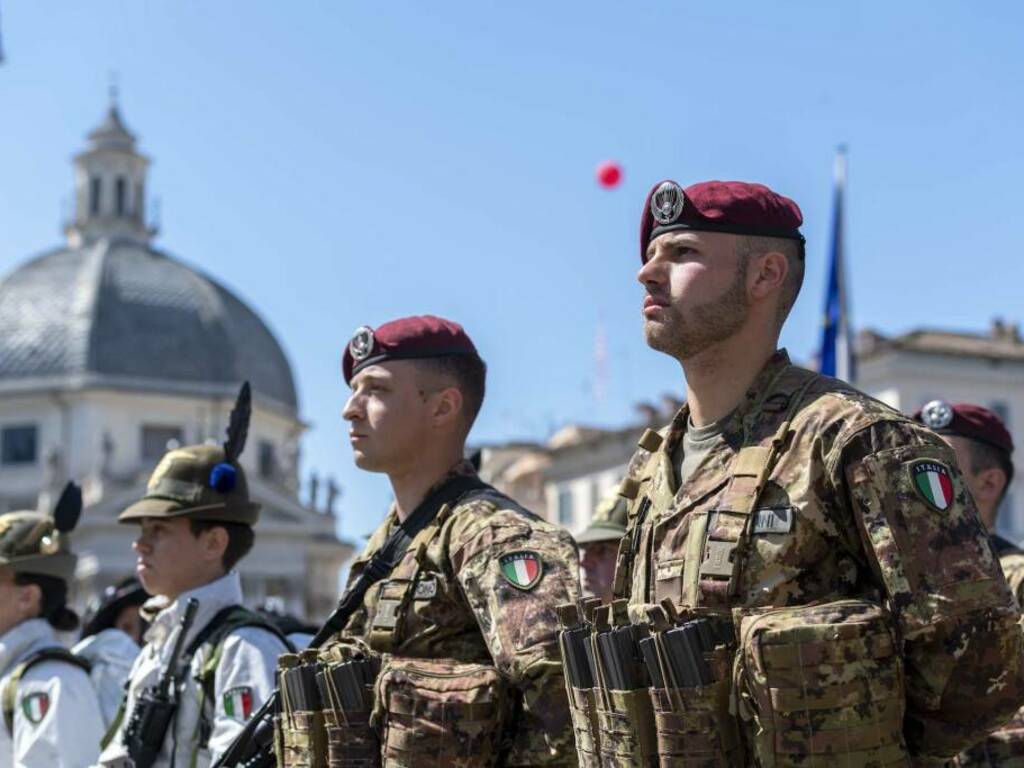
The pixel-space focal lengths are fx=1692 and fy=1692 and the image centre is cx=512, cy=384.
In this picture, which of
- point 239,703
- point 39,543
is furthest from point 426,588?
point 39,543

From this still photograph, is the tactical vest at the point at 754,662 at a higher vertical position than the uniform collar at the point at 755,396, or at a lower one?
lower

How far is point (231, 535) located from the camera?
7.46 metres

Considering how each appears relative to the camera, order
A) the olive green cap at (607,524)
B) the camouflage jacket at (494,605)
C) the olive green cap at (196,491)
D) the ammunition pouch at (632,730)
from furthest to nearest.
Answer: the olive green cap at (607,524)
the olive green cap at (196,491)
the camouflage jacket at (494,605)
the ammunition pouch at (632,730)

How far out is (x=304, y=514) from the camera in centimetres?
8338

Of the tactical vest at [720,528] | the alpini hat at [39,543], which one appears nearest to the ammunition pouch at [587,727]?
the tactical vest at [720,528]

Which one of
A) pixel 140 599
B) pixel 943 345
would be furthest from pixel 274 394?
pixel 140 599

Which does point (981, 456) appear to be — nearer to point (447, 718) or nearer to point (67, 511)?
point (447, 718)

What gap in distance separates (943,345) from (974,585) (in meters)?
59.4

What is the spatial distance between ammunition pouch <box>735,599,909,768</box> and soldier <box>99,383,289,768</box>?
3.08 metres

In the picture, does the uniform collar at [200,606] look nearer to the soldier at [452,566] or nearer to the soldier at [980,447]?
the soldier at [452,566]

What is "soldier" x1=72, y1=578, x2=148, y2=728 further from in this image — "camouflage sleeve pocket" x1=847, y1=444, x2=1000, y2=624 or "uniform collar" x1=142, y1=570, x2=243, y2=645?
"camouflage sleeve pocket" x1=847, y1=444, x2=1000, y2=624

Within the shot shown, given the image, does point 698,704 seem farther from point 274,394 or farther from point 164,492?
point 274,394

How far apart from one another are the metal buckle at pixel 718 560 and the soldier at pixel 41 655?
13.5 ft

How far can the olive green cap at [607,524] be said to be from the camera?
29.7 feet
